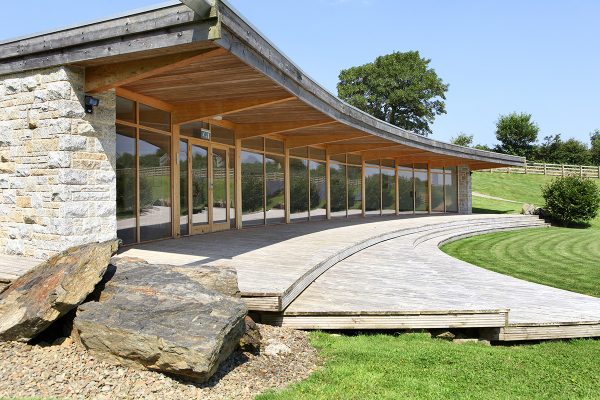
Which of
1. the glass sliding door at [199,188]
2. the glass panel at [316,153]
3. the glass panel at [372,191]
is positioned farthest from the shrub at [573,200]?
the glass sliding door at [199,188]

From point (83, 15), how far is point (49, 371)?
461 centimetres

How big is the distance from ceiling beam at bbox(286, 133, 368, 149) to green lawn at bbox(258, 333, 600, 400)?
9.01 metres

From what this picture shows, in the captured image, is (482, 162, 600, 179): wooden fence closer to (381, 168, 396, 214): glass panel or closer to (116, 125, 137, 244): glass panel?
(381, 168, 396, 214): glass panel

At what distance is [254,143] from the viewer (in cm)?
1249

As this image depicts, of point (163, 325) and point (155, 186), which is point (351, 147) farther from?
point (163, 325)

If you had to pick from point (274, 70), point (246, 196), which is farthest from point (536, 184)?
point (274, 70)

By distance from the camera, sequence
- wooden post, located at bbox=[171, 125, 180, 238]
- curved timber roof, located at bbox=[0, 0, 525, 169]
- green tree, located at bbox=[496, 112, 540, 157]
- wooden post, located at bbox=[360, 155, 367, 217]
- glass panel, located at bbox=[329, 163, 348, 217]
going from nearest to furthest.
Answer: curved timber roof, located at bbox=[0, 0, 525, 169]
wooden post, located at bbox=[171, 125, 180, 238]
glass panel, located at bbox=[329, 163, 348, 217]
wooden post, located at bbox=[360, 155, 367, 217]
green tree, located at bbox=[496, 112, 540, 157]

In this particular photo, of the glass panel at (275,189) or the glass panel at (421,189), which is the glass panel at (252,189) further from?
the glass panel at (421,189)

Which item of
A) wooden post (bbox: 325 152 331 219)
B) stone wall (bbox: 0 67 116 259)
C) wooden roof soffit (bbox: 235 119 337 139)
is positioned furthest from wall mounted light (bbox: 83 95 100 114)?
wooden post (bbox: 325 152 331 219)

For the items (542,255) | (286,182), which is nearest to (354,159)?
(286,182)

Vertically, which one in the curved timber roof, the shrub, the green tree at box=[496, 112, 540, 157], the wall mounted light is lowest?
the shrub

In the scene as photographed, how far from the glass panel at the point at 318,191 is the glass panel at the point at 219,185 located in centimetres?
479

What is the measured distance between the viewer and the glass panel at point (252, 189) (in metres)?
12.2

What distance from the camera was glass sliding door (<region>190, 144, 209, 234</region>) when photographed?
33.1ft
